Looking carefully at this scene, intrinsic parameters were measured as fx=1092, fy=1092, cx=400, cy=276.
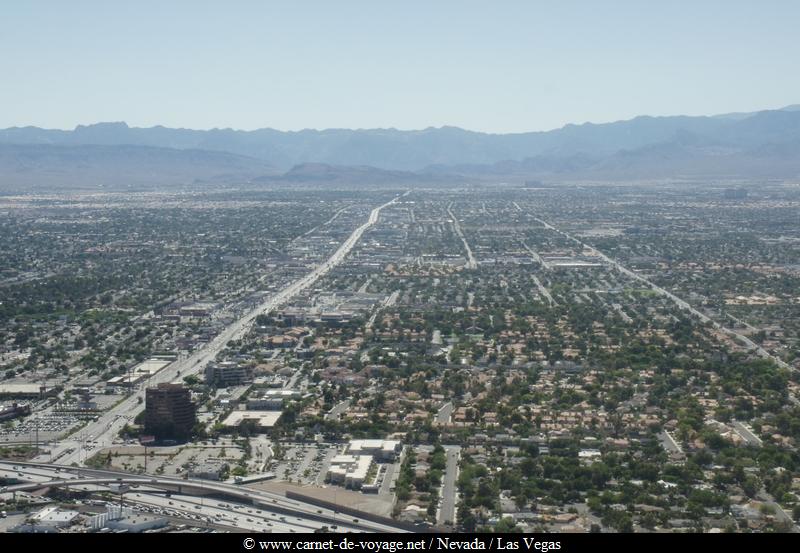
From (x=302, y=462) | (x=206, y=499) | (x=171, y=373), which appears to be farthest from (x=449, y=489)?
(x=171, y=373)

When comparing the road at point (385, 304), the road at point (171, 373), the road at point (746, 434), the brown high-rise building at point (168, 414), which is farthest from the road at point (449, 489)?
the road at point (385, 304)

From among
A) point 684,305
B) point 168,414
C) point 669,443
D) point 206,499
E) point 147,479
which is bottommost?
point 684,305

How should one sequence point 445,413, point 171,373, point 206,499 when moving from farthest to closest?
point 171,373
point 445,413
point 206,499

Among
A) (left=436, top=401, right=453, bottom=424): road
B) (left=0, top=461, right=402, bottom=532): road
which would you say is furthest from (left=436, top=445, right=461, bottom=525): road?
(left=436, top=401, right=453, bottom=424): road

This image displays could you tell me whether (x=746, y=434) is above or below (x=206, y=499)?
below

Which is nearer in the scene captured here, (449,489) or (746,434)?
(449,489)

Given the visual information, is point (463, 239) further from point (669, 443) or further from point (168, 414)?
point (669, 443)

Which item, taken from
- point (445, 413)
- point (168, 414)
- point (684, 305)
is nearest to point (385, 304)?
point (684, 305)

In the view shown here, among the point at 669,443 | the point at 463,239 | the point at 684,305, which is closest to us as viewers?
the point at 669,443
